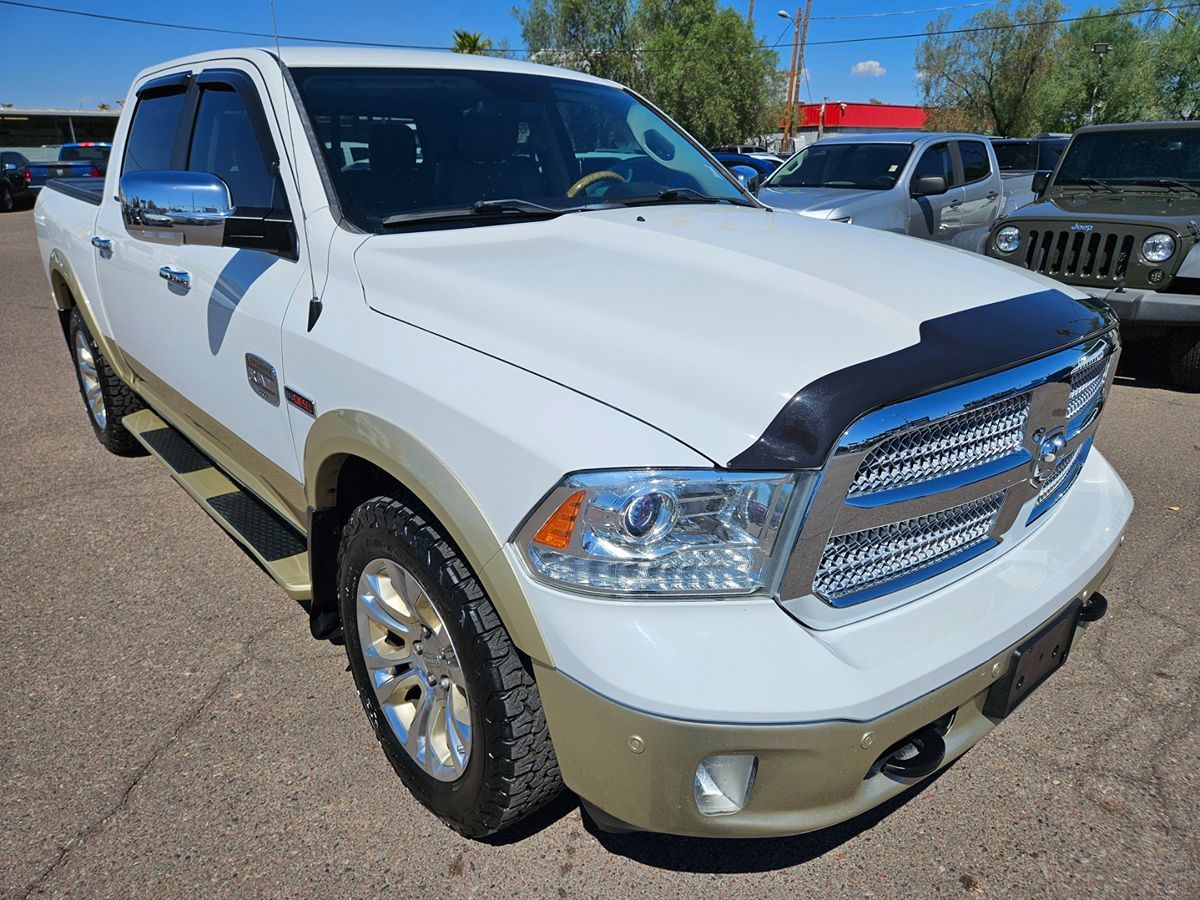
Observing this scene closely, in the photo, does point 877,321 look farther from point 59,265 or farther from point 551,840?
point 59,265

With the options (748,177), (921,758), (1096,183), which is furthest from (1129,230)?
(921,758)

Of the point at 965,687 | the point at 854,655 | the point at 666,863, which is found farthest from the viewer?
the point at 666,863

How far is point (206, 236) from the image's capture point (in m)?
2.47

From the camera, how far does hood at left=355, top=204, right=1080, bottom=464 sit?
1656mm

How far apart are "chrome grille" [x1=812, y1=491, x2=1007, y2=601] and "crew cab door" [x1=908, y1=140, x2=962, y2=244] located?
7898mm

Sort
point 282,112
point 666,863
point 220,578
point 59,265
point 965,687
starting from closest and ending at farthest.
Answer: point 965,687
point 666,863
point 282,112
point 220,578
point 59,265

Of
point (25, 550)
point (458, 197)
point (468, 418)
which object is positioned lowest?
point (25, 550)

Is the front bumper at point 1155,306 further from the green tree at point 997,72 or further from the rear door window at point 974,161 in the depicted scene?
the green tree at point 997,72

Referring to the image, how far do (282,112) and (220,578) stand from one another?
6.35 feet

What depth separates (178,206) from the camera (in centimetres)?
241

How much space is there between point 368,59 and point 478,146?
51 centimetres

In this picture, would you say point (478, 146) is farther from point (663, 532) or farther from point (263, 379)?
point (663, 532)

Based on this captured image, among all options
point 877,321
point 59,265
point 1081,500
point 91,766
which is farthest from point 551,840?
point 59,265

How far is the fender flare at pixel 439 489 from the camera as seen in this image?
5.56ft
